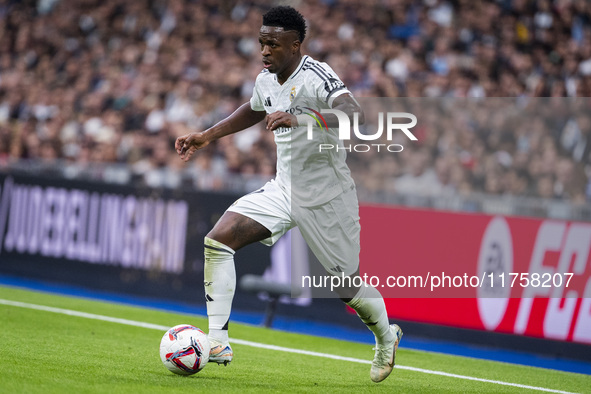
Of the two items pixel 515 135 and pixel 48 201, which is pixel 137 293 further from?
pixel 515 135

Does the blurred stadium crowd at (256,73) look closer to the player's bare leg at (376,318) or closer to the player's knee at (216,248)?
the player's bare leg at (376,318)

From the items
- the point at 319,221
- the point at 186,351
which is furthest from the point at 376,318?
the point at 186,351

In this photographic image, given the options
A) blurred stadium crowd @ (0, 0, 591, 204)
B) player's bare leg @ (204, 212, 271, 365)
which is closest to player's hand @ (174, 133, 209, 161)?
player's bare leg @ (204, 212, 271, 365)

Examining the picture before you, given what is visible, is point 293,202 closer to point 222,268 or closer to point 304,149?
point 304,149

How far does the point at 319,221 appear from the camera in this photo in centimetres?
584

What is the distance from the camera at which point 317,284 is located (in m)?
11.0

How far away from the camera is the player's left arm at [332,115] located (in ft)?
16.8

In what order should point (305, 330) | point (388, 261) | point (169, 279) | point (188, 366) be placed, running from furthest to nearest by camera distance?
point (169, 279), point (305, 330), point (388, 261), point (188, 366)

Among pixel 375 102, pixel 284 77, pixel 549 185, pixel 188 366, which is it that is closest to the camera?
pixel 188 366

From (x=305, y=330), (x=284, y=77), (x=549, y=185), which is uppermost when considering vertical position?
(x=284, y=77)

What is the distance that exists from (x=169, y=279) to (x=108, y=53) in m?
7.11

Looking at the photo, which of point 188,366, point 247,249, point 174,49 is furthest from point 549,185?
point 174,49

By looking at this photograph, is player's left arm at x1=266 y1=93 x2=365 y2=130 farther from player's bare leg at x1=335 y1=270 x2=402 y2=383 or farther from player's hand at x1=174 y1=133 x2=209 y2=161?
player's bare leg at x1=335 y1=270 x2=402 y2=383

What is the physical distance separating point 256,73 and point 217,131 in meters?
8.58
